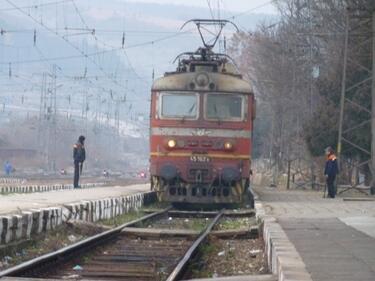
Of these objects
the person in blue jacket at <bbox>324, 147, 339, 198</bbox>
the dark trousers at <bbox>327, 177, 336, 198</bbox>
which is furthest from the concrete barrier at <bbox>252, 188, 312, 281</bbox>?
the dark trousers at <bbox>327, 177, 336, 198</bbox>

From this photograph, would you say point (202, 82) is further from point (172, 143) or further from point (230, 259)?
point (230, 259)

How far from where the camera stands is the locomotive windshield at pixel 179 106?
25.5m

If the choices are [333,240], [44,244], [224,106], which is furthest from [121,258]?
[224,106]

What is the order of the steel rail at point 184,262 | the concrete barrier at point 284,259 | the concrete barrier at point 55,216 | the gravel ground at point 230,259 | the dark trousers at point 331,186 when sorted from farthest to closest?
the dark trousers at point 331,186, the concrete barrier at point 55,216, the gravel ground at point 230,259, the steel rail at point 184,262, the concrete barrier at point 284,259

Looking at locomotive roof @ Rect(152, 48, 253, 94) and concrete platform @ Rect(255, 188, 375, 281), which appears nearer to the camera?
concrete platform @ Rect(255, 188, 375, 281)

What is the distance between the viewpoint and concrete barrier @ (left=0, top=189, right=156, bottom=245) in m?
14.2

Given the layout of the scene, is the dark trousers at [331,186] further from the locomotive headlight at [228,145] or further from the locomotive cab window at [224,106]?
the locomotive headlight at [228,145]

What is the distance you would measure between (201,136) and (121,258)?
38.1 feet

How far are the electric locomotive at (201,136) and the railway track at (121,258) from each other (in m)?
7.03

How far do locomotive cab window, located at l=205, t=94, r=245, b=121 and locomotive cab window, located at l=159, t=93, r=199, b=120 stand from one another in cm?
33

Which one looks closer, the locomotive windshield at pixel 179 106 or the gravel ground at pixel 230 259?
the gravel ground at pixel 230 259

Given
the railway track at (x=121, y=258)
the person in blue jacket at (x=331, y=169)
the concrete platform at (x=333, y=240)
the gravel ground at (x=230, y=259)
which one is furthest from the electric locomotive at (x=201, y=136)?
the gravel ground at (x=230, y=259)

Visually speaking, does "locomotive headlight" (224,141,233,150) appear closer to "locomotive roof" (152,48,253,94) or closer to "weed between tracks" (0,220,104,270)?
"locomotive roof" (152,48,253,94)

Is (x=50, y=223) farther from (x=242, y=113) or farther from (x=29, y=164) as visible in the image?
(x=29, y=164)
